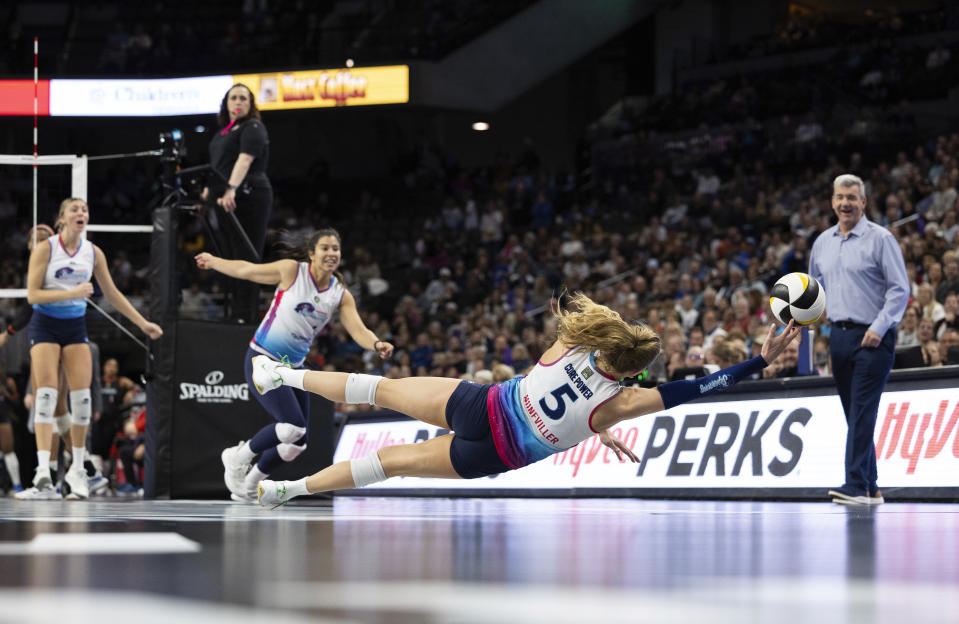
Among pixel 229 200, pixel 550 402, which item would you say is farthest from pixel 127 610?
pixel 229 200

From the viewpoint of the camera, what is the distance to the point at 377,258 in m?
23.1

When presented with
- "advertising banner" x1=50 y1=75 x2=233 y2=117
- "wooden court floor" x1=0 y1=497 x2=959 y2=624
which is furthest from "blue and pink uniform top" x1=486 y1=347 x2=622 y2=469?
"advertising banner" x1=50 y1=75 x2=233 y2=117

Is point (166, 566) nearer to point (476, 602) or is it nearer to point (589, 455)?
point (476, 602)

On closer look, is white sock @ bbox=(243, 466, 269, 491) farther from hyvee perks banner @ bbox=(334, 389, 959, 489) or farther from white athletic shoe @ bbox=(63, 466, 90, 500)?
hyvee perks banner @ bbox=(334, 389, 959, 489)

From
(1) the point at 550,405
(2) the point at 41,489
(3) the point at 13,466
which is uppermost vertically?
(1) the point at 550,405

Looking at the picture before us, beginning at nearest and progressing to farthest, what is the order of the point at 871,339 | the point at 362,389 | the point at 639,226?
the point at 362,389 → the point at 871,339 → the point at 639,226

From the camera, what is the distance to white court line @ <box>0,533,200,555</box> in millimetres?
3180

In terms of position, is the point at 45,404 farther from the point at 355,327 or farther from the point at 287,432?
the point at 355,327

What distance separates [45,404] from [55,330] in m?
0.57

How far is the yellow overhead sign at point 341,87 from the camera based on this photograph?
23266mm

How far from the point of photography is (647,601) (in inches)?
82.3

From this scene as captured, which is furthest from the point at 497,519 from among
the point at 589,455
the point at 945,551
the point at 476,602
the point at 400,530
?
the point at 589,455

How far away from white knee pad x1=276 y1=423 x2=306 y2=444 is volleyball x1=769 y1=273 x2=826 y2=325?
124 inches

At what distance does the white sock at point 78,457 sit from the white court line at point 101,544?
501cm
